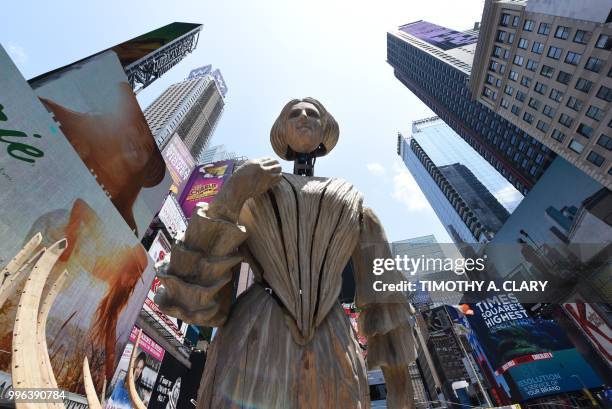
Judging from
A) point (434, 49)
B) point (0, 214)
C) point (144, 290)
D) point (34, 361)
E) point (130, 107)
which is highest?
point (434, 49)

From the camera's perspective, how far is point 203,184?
3125 cm

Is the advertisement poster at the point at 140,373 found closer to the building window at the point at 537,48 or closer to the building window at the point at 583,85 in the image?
the building window at the point at 583,85

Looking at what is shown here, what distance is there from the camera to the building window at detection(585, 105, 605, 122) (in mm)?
21438

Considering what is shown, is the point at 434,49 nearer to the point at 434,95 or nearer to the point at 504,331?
the point at 434,95

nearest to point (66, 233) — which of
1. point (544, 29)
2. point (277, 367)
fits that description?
point (277, 367)

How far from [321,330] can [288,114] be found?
1631 millimetres

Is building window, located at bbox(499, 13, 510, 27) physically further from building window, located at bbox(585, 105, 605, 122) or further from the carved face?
the carved face

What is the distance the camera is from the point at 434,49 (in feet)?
206

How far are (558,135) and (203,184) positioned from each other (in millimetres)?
30339

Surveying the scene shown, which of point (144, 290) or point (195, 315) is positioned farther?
point (144, 290)

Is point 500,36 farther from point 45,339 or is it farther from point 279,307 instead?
point 45,339

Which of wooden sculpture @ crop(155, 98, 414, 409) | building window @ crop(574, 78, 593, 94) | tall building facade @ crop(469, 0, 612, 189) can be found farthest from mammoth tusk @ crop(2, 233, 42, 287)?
building window @ crop(574, 78, 593, 94)

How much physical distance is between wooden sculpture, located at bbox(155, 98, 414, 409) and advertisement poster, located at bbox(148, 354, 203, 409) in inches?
705

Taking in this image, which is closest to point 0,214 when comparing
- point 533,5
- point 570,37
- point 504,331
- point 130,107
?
point 130,107
